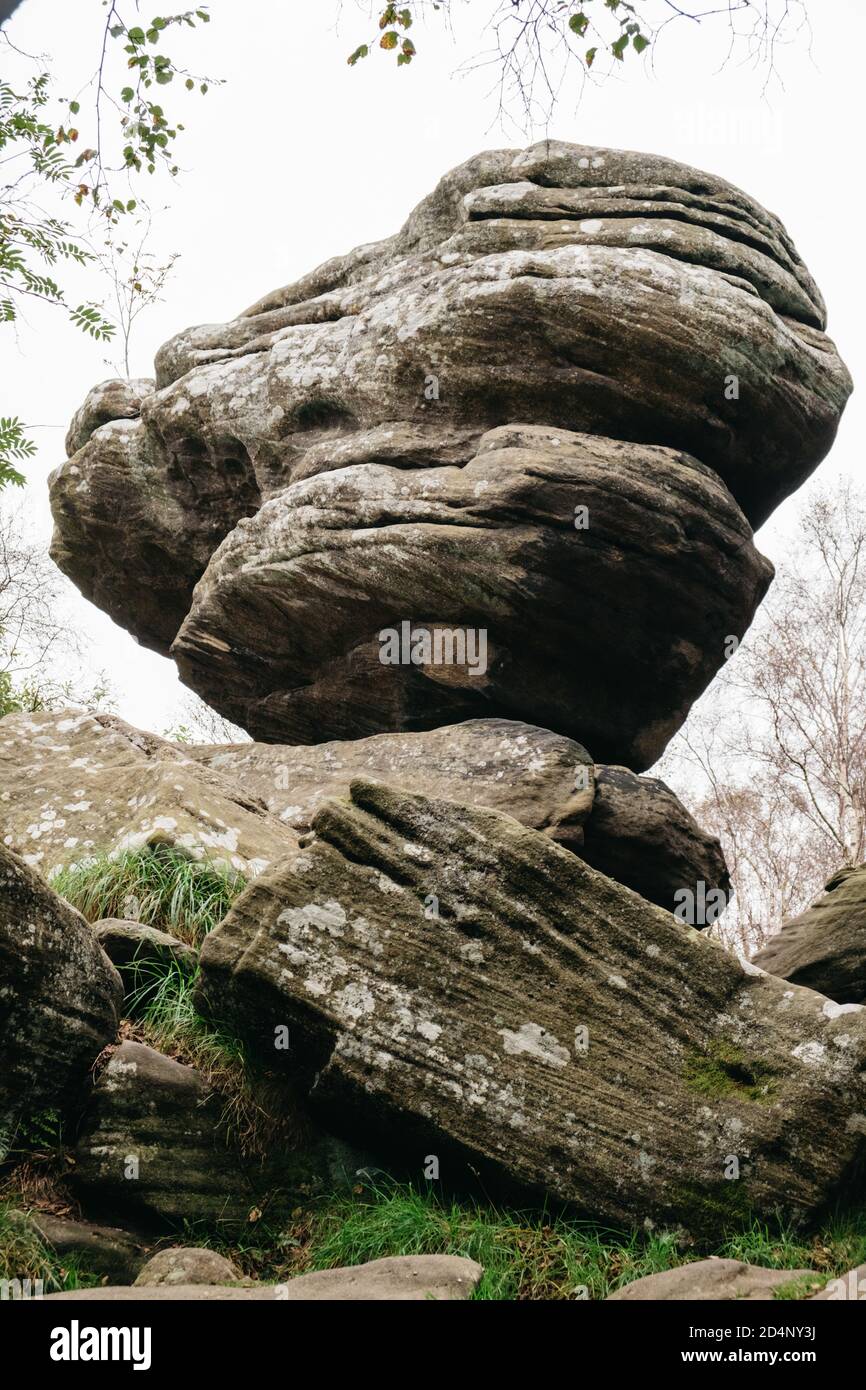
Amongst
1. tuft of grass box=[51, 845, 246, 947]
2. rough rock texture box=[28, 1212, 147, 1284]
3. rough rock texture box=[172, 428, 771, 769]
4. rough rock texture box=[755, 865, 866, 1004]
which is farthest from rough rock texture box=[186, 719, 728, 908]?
rough rock texture box=[28, 1212, 147, 1284]

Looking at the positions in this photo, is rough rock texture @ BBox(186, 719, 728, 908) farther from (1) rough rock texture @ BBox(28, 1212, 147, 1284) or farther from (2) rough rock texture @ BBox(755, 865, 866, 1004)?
(1) rough rock texture @ BBox(28, 1212, 147, 1284)

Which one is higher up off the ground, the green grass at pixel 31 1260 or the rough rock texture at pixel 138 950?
the rough rock texture at pixel 138 950

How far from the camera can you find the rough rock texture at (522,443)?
35.1 ft

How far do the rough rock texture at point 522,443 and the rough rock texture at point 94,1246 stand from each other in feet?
20.3

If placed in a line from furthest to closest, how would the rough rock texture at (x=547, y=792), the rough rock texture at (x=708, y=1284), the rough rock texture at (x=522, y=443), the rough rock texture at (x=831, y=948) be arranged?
the rough rock texture at (x=522, y=443) → the rough rock texture at (x=547, y=792) → the rough rock texture at (x=831, y=948) → the rough rock texture at (x=708, y=1284)

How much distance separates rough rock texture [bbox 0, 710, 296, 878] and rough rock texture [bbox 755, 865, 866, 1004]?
13.5 ft

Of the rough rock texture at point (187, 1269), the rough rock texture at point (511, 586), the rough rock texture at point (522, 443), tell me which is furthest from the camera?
the rough rock texture at point (522, 443)

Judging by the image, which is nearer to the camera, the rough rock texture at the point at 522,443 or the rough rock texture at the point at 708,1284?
the rough rock texture at the point at 708,1284

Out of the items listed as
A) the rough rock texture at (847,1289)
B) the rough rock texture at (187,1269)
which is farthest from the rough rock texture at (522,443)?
the rough rock texture at (847,1289)

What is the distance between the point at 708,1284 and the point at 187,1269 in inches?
→ 94.9

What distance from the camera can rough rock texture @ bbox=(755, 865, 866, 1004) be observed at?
9016 mm

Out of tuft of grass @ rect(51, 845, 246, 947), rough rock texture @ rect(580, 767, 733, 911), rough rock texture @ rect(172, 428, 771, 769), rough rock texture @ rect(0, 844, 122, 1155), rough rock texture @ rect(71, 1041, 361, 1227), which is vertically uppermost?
rough rock texture @ rect(172, 428, 771, 769)

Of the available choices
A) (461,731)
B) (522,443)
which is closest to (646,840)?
(461,731)

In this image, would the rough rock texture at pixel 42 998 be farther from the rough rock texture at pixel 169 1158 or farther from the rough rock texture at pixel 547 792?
the rough rock texture at pixel 547 792
